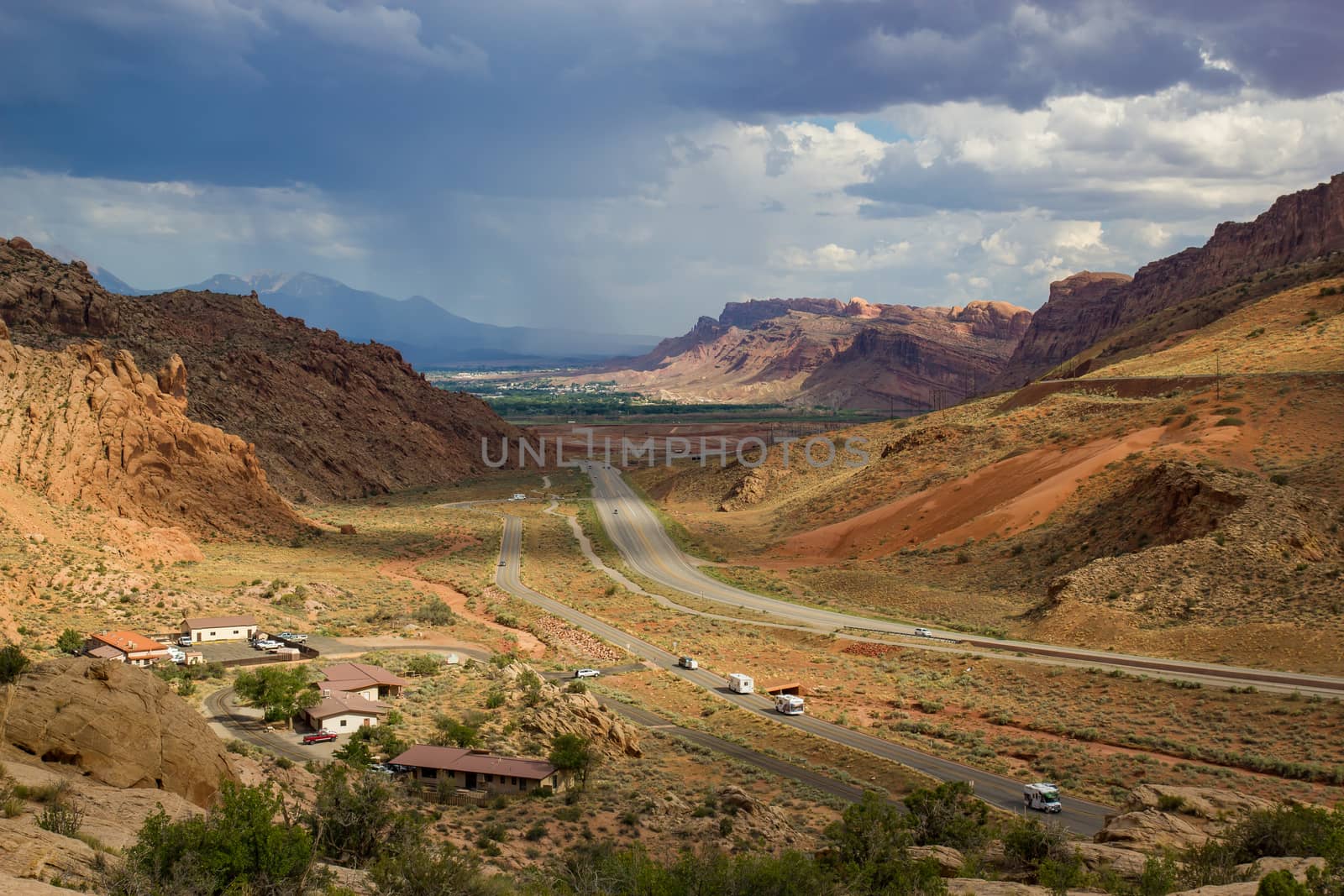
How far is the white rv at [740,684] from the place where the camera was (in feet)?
123

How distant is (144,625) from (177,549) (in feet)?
45.3

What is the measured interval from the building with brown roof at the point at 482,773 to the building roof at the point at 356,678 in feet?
24.1

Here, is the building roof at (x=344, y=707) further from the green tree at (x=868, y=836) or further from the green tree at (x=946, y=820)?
the green tree at (x=946, y=820)

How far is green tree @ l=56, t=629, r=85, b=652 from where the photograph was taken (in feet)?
109

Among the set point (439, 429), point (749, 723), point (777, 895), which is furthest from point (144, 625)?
point (439, 429)

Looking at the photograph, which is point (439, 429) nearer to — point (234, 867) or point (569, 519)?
point (569, 519)

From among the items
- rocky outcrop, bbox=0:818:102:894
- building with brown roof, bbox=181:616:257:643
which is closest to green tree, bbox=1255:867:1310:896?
rocky outcrop, bbox=0:818:102:894

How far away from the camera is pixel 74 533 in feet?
156

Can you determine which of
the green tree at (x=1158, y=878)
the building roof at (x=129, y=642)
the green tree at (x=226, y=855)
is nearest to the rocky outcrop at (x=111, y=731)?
the green tree at (x=226, y=855)

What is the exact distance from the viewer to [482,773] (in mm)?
25172

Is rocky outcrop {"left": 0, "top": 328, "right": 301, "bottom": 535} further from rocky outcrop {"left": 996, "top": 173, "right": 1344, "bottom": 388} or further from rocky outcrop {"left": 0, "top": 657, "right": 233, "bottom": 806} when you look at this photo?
rocky outcrop {"left": 996, "top": 173, "right": 1344, "bottom": 388}

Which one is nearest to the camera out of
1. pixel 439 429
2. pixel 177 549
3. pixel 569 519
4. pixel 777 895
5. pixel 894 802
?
pixel 777 895

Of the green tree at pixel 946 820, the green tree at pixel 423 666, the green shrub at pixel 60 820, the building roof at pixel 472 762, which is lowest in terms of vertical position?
the green tree at pixel 423 666

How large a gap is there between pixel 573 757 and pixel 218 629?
21921 millimetres
